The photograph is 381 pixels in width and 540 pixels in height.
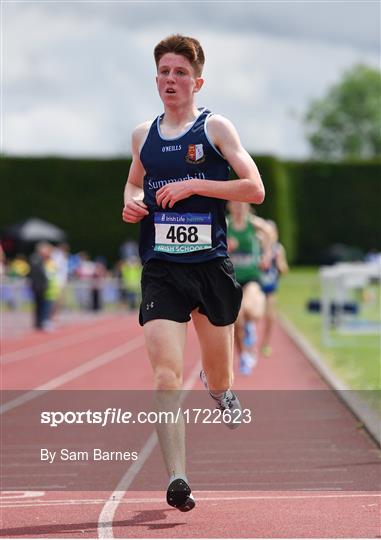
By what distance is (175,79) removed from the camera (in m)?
6.43

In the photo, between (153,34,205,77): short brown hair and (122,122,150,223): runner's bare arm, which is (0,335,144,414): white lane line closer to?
(122,122,150,223): runner's bare arm

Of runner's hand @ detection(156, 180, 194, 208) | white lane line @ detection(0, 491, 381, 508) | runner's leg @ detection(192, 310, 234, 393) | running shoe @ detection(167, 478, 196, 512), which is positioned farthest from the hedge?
running shoe @ detection(167, 478, 196, 512)

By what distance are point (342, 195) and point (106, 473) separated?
56994 mm

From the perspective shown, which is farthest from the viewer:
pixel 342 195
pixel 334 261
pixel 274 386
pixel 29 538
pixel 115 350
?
pixel 342 195

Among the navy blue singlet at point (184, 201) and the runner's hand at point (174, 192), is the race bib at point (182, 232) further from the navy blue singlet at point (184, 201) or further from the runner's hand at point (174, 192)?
the runner's hand at point (174, 192)

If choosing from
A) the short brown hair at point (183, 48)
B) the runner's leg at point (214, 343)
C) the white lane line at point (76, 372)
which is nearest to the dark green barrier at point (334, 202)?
the white lane line at point (76, 372)

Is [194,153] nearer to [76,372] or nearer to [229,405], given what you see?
[229,405]

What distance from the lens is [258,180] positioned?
6.47 meters

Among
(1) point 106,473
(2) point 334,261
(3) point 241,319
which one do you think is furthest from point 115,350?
(2) point 334,261

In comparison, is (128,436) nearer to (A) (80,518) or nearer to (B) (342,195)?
(A) (80,518)

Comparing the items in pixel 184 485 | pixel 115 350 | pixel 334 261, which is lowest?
pixel 334 261

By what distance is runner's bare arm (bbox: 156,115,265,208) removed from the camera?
6.30m

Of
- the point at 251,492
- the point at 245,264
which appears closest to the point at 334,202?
the point at 245,264

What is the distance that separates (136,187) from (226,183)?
0.63 meters
